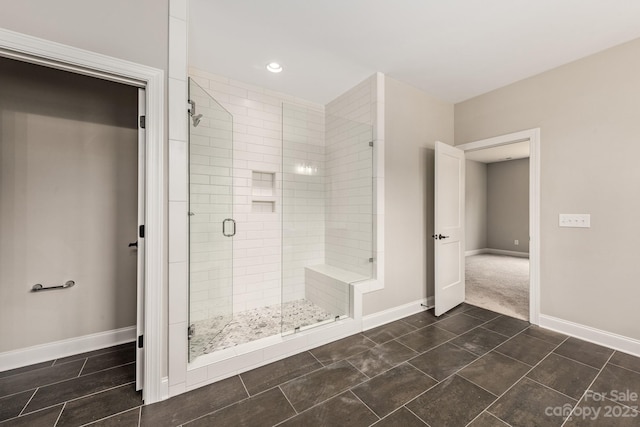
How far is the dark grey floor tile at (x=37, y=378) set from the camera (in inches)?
67.4

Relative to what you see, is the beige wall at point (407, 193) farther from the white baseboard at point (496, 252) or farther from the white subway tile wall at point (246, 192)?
the white baseboard at point (496, 252)

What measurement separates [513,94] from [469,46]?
1.05 m

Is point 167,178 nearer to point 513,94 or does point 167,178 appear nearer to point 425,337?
point 425,337

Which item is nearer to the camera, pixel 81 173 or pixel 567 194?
pixel 81 173

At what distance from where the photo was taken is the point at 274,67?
2729 millimetres

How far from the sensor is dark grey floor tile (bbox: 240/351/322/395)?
1.77 m

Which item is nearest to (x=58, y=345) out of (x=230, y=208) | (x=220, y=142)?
(x=230, y=208)

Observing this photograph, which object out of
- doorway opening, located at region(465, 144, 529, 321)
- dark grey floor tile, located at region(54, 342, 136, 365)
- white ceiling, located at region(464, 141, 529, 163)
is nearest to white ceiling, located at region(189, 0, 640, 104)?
dark grey floor tile, located at region(54, 342, 136, 365)

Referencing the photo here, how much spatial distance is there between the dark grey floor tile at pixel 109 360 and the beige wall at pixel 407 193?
7.08 feet

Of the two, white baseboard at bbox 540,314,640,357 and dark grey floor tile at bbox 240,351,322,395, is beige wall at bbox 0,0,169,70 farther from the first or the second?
white baseboard at bbox 540,314,640,357

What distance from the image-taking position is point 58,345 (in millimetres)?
2084

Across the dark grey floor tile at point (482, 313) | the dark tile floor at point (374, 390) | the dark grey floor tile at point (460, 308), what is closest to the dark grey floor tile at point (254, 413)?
the dark tile floor at point (374, 390)

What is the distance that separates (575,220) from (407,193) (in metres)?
1.58

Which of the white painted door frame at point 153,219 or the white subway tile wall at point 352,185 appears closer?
the white painted door frame at point 153,219
